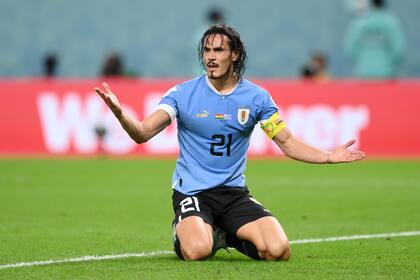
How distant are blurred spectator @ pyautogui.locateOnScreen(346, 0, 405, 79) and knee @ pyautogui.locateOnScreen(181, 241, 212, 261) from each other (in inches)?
551

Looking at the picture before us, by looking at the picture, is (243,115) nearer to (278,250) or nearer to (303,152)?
(303,152)

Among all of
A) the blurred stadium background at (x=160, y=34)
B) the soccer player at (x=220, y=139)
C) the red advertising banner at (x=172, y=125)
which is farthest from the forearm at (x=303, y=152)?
the blurred stadium background at (x=160, y=34)

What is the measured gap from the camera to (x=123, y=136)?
21219 millimetres

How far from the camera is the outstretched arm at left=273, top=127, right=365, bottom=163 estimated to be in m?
8.33

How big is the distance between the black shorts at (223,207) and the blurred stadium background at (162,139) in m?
0.29

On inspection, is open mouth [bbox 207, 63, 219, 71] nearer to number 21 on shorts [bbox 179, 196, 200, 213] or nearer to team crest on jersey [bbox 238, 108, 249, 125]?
team crest on jersey [bbox 238, 108, 249, 125]

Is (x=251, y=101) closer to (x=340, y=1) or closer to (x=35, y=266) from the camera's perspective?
(x=35, y=266)

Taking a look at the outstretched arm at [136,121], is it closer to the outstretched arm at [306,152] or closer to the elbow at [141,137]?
the elbow at [141,137]

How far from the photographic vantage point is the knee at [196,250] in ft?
26.6

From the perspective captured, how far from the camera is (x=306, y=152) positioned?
8.60 meters

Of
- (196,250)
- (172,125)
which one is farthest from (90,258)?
(172,125)

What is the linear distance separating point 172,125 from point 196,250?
495 inches

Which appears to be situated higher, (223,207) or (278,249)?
Result: (223,207)

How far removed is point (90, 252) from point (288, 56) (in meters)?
19.0
